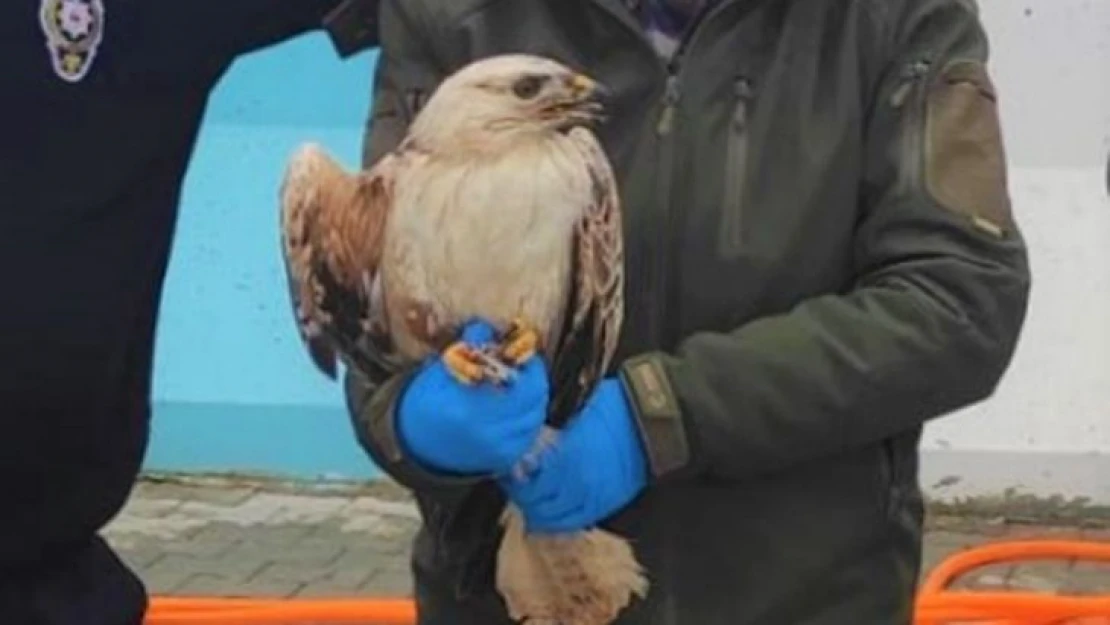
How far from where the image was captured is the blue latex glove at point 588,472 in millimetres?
1735

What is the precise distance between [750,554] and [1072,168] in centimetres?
397

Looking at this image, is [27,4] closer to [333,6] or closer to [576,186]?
[333,6]

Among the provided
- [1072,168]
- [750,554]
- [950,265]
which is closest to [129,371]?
[750,554]

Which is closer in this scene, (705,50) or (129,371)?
(705,50)

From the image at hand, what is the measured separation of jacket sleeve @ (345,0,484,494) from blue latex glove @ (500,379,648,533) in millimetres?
46

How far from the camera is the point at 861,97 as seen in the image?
6.03 ft

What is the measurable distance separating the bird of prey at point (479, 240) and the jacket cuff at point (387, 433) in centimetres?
2

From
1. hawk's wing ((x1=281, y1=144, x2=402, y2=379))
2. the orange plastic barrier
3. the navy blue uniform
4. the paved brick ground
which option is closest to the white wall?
the paved brick ground

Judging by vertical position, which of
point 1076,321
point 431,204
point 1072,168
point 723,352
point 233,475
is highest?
point 431,204

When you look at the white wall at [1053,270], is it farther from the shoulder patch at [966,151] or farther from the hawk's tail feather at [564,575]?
the hawk's tail feather at [564,575]

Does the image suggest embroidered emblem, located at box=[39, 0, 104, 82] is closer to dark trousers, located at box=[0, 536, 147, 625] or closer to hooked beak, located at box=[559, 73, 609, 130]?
dark trousers, located at box=[0, 536, 147, 625]

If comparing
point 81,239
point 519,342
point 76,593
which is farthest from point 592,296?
point 76,593

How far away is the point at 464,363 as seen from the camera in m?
1.67

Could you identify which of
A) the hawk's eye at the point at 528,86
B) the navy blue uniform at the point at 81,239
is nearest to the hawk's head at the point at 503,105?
the hawk's eye at the point at 528,86
